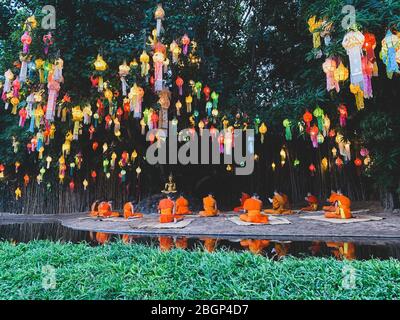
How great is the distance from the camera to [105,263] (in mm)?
3420

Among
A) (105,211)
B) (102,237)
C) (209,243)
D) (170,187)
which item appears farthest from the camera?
(170,187)

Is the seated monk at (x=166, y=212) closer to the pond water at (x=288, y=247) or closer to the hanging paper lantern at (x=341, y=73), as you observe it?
the pond water at (x=288, y=247)

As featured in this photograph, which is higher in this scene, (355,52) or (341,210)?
(355,52)

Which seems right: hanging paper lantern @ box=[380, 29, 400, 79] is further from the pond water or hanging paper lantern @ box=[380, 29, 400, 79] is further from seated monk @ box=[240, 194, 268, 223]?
seated monk @ box=[240, 194, 268, 223]

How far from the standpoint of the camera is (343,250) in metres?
4.52

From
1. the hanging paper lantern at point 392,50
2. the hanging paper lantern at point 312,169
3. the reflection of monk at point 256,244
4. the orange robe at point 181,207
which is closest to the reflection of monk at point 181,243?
the reflection of monk at point 256,244

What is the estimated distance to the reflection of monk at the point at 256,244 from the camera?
4.76 m

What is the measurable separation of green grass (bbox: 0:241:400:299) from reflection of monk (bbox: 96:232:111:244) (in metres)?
2.24

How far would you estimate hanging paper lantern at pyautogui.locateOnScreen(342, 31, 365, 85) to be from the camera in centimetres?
431

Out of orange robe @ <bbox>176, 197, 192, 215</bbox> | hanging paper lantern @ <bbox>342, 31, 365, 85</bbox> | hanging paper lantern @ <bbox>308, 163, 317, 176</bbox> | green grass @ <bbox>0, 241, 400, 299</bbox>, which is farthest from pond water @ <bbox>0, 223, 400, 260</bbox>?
hanging paper lantern @ <bbox>308, 163, 317, 176</bbox>

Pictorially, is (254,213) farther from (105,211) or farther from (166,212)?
(105,211)

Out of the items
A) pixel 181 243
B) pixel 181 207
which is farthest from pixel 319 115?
pixel 181 207

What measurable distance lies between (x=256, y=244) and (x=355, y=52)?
3.44m

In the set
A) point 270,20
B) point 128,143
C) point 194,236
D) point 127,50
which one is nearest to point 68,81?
Answer: point 127,50
